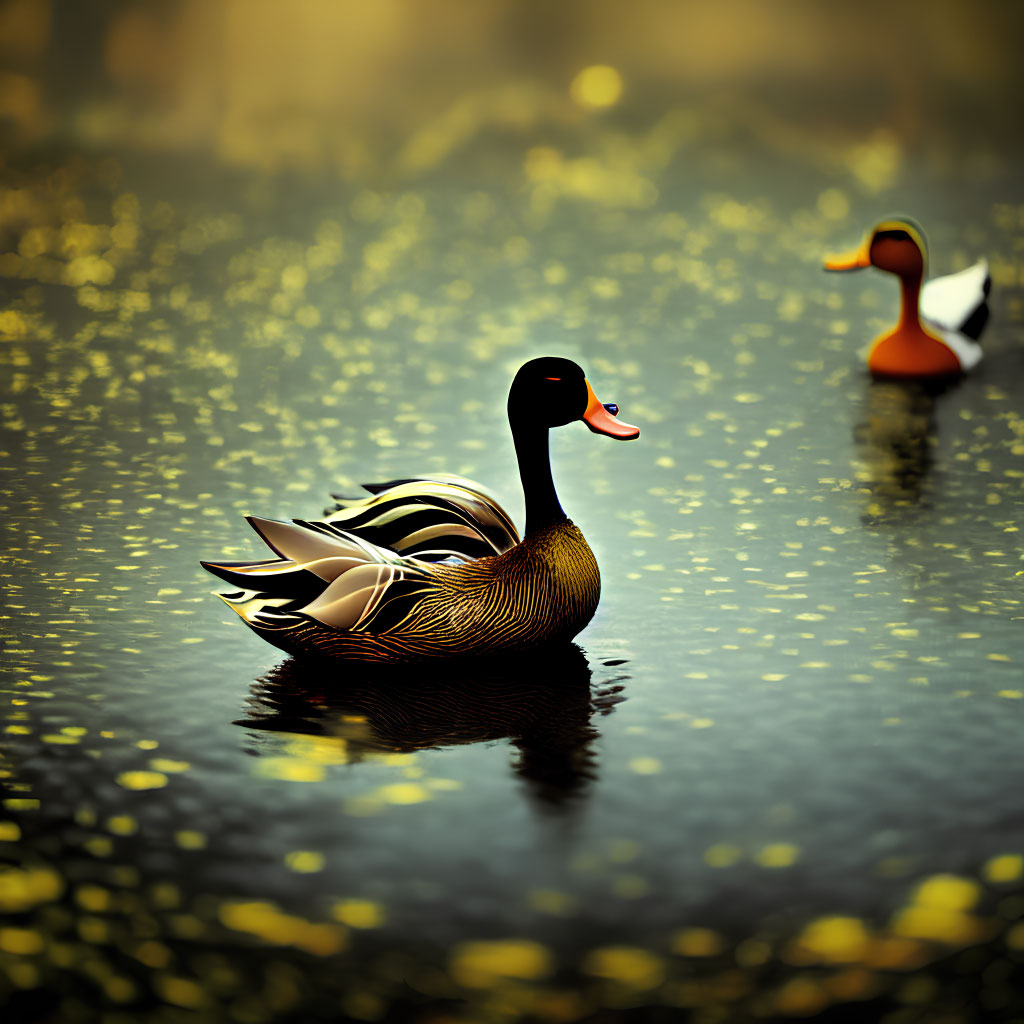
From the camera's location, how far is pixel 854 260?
7.55m

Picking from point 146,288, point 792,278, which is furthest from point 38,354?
point 792,278

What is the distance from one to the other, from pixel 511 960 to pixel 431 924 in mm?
190

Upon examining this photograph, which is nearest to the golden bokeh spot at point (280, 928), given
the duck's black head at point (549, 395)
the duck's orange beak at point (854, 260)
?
the duck's black head at point (549, 395)

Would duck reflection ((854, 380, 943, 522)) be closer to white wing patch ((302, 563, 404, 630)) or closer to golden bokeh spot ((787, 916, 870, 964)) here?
white wing patch ((302, 563, 404, 630))

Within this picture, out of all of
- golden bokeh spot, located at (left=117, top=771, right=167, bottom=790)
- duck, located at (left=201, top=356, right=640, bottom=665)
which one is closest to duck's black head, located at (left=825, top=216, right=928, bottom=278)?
duck, located at (left=201, top=356, right=640, bottom=665)

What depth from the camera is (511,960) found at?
2.80m

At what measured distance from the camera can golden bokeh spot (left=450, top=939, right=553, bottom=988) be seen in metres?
2.75

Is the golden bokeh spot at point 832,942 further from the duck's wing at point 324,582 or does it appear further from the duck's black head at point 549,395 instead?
the duck's black head at point 549,395

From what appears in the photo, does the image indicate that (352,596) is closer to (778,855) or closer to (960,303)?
(778,855)

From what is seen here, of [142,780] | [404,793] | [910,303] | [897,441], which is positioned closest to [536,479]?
[404,793]

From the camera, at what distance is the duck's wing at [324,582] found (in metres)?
3.79

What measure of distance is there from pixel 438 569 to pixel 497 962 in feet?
4.15

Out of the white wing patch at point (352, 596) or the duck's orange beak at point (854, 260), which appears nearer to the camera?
the white wing patch at point (352, 596)

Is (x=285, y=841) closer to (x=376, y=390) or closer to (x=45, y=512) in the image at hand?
(x=45, y=512)
